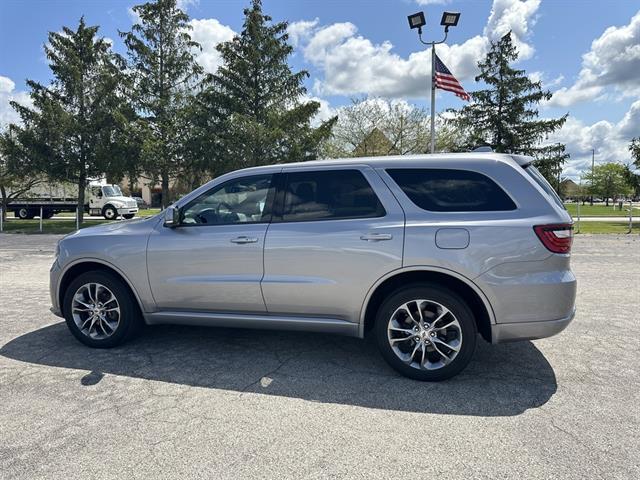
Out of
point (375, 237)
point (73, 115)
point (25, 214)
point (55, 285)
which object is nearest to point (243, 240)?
point (375, 237)

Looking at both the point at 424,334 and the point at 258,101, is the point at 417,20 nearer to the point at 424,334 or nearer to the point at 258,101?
the point at 258,101

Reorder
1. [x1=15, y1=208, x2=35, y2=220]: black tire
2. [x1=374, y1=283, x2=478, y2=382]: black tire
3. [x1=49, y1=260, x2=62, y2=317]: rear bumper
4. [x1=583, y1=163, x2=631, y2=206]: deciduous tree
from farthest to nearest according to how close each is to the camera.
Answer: [x1=583, y1=163, x2=631, y2=206]: deciduous tree, [x1=15, y1=208, x2=35, y2=220]: black tire, [x1=49, y1=260, x2=62, y2=317]: rear bumper, [x1=374, y1=283, x2=478, y2=382]: black tire

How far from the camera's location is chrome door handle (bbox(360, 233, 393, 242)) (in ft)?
11.4

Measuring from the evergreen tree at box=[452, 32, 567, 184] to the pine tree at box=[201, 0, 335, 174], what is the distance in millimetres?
9365

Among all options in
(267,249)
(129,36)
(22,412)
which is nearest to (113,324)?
(22,412)

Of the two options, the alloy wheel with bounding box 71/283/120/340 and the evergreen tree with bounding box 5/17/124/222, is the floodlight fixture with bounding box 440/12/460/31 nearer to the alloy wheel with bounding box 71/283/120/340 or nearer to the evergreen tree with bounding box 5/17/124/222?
the alloy wheel with bounding box 71/283/120/340

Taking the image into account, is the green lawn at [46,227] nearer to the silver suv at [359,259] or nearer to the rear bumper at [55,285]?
the rear bumper at [55,285]

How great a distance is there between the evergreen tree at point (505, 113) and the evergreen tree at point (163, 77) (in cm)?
1594

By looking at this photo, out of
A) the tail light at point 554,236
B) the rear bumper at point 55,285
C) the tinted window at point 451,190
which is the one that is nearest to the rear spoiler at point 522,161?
the tinted window at point 451,190

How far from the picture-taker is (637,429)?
2.78 metres

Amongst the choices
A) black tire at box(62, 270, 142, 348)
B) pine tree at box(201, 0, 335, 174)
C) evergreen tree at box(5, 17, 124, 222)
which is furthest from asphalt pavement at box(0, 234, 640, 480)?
evergreen tree at box(5, 17, 124, 222)

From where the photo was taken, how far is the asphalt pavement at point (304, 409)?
247cm

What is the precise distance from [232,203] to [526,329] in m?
2.75

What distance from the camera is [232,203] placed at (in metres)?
4.09
